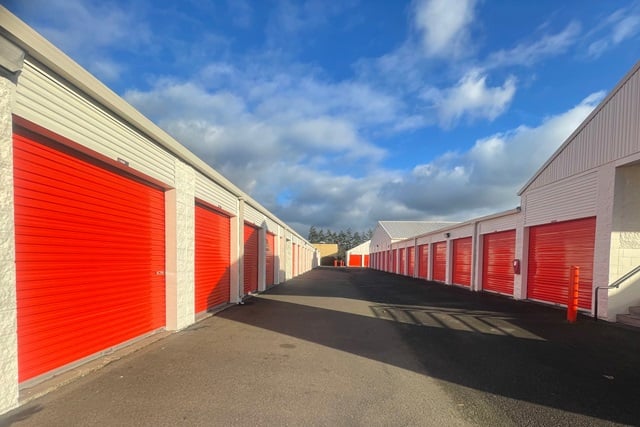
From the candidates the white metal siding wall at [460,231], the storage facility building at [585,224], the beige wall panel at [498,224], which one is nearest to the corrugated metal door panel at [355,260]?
the white metal siding wall at [460,231]

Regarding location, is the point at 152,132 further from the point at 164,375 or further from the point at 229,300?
the point at 229,300

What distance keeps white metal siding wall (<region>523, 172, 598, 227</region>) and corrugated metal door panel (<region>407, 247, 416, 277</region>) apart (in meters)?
19.4

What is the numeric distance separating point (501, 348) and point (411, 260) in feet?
94.8

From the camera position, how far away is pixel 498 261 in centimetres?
1619

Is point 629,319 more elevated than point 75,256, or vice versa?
point 75,256

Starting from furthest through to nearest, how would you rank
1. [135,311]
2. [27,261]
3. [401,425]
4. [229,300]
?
[229,300] → [135,311] → [27,261] → [401,425]

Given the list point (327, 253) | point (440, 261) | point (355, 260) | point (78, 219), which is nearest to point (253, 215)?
point (78, 219)

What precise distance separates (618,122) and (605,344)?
6315 mm

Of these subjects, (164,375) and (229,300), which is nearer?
(164,375)

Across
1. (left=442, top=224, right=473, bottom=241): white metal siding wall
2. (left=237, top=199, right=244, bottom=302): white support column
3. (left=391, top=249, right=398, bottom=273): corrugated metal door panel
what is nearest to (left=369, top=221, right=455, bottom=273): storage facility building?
(left=391, top=249, right=398, bottom=273): corrugated metal door panel

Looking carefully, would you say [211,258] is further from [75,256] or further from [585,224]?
[585,224]

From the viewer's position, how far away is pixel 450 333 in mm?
7484

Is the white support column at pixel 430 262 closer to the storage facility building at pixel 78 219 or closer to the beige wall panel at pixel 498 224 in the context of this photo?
the beige wall panel at pixel 498 224

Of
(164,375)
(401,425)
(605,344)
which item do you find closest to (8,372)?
(164,375)
